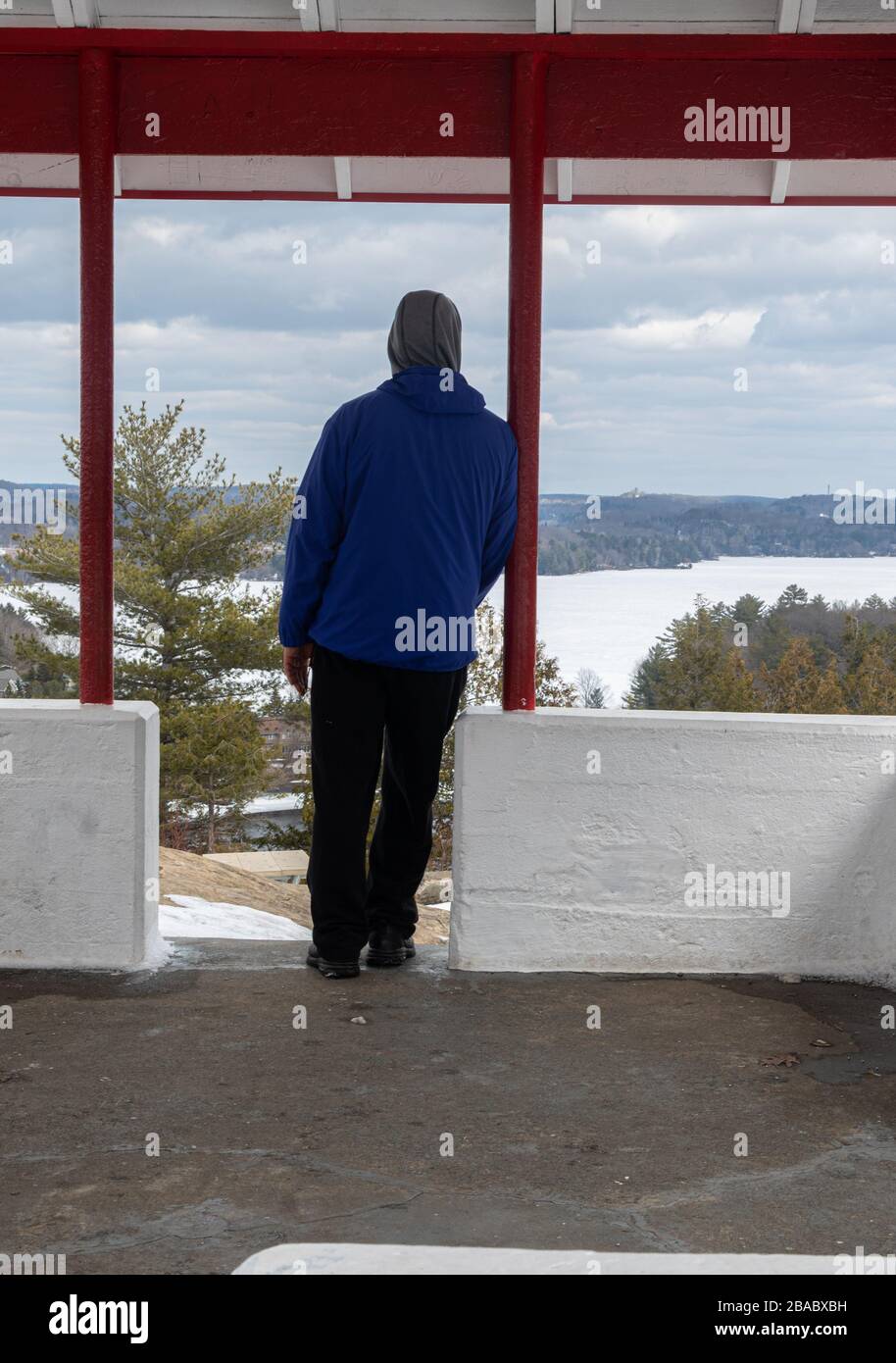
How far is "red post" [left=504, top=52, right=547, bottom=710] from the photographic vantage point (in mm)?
4195

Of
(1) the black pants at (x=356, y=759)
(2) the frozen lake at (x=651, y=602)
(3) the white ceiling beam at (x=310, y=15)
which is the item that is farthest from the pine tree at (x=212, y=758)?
(3) the white ceiling beam at (x=310, y=15)

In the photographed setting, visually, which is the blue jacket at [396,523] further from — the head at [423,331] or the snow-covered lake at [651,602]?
the snow-covered lake at [651,602]

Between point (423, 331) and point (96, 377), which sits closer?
point (423, 331)

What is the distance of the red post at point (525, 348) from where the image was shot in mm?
4195

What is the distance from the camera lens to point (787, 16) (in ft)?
13.4

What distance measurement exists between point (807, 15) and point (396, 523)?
1.94 meters

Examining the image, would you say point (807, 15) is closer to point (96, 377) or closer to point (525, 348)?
point (525, 348)

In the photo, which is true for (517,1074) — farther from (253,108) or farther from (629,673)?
(629,673)

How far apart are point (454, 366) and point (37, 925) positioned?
2.10m

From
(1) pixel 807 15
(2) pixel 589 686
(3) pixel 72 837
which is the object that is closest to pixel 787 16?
(1) pixel 807 15

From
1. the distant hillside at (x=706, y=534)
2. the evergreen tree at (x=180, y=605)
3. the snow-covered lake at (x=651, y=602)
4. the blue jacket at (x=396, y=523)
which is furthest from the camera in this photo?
the snow-covered lake at (x=651, y=602)

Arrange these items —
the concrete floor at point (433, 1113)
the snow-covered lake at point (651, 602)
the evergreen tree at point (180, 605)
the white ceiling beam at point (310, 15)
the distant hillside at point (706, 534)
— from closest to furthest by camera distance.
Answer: the concrete floor at point (433, 1113) → the white ceiling beam at point (310, 15) → the distant hillside at point (706, 534) → the evergreen tree at point (180, 605) → the snow-covered lake at point (651, 602)

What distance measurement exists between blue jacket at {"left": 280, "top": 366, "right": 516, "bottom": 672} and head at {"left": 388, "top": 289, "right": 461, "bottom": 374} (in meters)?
0.05

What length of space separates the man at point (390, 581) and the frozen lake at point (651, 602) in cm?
3489
